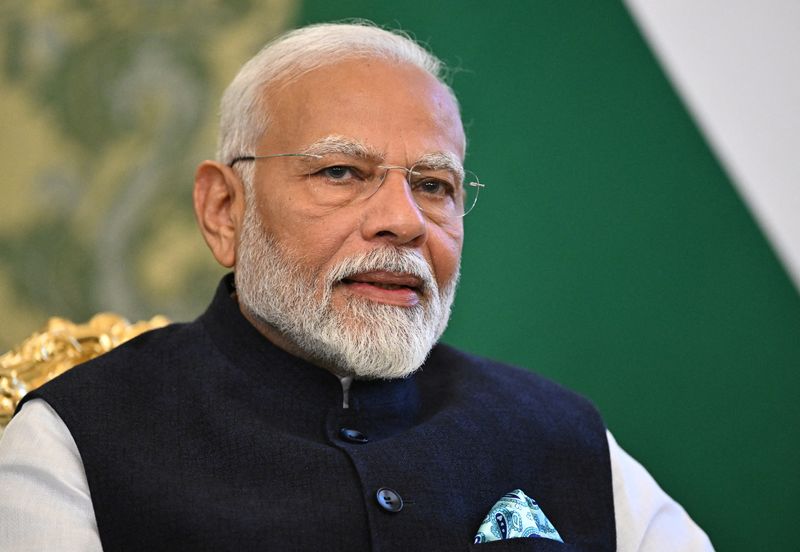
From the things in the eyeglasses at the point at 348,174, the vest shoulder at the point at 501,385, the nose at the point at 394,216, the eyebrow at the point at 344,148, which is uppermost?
the eyebrow at the point at 344,148

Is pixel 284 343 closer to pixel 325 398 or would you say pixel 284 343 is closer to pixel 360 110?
pixel 325 398

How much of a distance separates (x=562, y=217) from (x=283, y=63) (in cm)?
125

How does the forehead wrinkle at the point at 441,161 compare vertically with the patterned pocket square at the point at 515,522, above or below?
above

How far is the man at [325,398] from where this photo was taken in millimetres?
1738

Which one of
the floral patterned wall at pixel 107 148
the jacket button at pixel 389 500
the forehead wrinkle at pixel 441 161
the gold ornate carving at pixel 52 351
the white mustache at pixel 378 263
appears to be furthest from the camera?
the floral patterned wall at pixel 107 148

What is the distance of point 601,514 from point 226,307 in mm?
937

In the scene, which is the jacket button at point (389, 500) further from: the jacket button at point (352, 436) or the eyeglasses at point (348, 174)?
the eyeglasses at point (348, 174)

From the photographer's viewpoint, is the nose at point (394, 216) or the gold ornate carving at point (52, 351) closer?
the nose at point (394, 216)

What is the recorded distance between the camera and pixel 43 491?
5.57 feet

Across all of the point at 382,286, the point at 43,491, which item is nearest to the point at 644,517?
the point at 382,286

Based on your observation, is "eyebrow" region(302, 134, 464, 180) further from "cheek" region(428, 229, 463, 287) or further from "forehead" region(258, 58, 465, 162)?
"cheek" region(428, 229, 463, 287)

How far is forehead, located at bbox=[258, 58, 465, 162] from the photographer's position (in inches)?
79.4

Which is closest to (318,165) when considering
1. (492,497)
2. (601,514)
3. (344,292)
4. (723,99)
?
(344,292)

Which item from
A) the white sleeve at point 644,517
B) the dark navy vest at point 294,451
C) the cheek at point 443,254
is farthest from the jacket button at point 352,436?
the white sleeve at point 644,517
